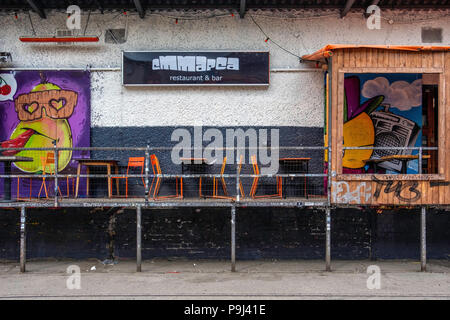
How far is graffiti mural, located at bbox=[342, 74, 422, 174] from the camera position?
11094 millimetres

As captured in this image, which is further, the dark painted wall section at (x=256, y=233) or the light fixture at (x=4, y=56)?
the light fixture at (x=4, y=56)

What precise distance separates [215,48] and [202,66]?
21.6 inches

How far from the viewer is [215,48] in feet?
36.1

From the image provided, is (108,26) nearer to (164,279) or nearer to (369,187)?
(164,279)

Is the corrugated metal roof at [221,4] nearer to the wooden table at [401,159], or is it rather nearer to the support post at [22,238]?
the wooden table at [401,159]

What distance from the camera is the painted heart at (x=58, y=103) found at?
1103cm

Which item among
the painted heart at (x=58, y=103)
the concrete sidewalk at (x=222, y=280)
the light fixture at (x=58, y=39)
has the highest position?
the light fixture at (x=58, y=39)

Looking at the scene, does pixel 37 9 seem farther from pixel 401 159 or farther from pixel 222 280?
pixel 401 159

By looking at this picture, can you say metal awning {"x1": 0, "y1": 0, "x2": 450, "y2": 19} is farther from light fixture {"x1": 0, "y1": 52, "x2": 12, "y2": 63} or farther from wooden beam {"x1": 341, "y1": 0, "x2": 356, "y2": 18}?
light fixture {"x1": 0, "y1": 52, "x2": 12, "y2": 63}

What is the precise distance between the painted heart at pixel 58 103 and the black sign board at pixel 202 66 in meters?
1.52

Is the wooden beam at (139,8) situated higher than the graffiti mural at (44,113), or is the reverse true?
the wooden beam at (139,8)

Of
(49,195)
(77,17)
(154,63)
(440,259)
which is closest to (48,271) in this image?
(49,195)

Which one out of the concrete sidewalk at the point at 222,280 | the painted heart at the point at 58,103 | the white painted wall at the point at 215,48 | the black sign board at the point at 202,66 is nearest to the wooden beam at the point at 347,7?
the white painted wall at the point at 215,48

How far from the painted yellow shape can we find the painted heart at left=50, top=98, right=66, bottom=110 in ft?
21.8
